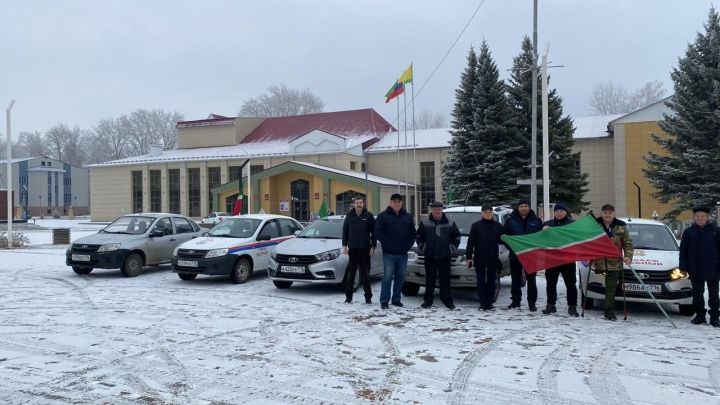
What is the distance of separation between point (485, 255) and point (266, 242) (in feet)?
19.9

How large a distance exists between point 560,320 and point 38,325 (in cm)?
765

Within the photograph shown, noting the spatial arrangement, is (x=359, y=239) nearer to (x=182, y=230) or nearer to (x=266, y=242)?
(x=266, y=242)

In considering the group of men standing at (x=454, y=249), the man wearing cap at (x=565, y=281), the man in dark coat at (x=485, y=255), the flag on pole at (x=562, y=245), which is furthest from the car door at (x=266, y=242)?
the man wearing cap at (x=565, y=281)

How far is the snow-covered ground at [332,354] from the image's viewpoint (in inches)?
214

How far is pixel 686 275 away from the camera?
9094 mm

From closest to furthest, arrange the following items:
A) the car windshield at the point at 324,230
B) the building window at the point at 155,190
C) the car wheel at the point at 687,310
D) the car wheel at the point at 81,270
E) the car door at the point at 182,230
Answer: the car wheel at the point at 687,310, the car windshield at the point at 324,230, the car wheel at the point at 81,270, the car door at the point at 182,230, the building window at the point at 155,190

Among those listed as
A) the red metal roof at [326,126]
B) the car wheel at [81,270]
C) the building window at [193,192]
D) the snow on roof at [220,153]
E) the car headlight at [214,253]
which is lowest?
the car wheel at [81,270]

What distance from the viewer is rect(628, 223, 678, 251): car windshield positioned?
1022cm

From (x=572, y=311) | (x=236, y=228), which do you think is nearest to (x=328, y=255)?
(x=236, y=228)

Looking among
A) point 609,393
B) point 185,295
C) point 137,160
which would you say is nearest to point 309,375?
point 609,393

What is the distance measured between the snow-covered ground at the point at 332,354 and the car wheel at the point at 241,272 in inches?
80.3

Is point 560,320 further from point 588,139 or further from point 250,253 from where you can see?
point 588,139

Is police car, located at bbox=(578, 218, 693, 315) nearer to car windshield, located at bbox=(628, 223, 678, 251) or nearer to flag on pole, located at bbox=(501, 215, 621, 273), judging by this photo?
car windshield, located at bbox=(628, 223, 678, 251)

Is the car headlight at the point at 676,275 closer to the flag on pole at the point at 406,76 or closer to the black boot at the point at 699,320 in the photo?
the black boot at the point at 699,320
